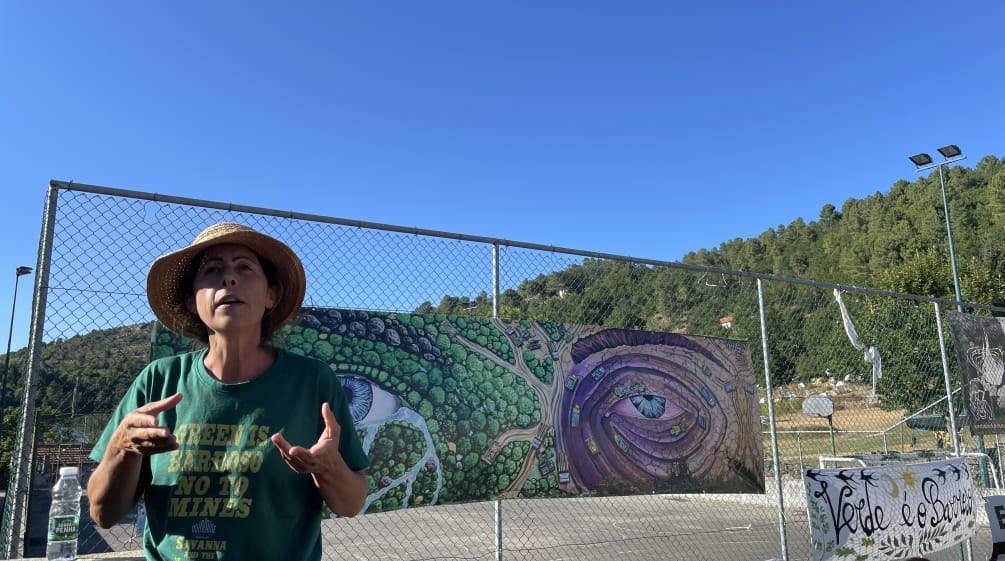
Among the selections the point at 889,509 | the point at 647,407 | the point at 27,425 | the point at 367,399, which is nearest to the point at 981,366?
the point at 889,509

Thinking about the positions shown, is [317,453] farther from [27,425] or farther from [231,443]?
[27,425]

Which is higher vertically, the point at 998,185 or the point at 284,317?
the point at 998,185

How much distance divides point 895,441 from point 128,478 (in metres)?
30.1

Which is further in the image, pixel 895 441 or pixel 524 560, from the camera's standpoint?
pixel 895 441

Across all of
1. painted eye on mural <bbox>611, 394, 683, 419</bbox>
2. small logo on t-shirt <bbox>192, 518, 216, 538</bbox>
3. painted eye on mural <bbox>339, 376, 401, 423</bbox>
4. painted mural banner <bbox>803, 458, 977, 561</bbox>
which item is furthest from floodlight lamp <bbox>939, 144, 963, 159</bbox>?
small logo on t-shirt <bbox>192, 518, 216, 538</bbox>

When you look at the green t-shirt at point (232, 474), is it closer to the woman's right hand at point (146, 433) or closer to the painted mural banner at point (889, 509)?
the woman's right hand at point (146, 433)

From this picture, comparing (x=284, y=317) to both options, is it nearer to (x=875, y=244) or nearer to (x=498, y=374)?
(x=498, y=374)

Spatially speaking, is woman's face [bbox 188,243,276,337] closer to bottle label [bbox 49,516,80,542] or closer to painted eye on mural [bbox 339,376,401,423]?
bottle label [bbox 49,516,80,542]

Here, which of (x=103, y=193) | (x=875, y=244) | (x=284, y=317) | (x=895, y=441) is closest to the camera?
(x=284, y=317)

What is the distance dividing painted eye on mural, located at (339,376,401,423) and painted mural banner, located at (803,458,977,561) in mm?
2941

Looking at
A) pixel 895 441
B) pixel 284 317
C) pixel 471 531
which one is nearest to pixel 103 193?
pixel 284 317

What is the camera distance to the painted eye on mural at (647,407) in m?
4.88

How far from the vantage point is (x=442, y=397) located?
13.4ft

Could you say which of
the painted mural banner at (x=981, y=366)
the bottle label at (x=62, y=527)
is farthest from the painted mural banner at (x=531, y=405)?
the painted mural banner at (x=981, y=366)
